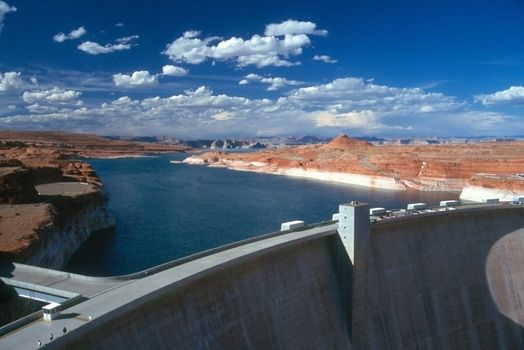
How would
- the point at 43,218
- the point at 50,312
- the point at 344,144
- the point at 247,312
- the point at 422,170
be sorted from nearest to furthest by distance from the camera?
the point at 50,312 < the point at 247,312 < the point at 43,218 < the point at 422,170 < the point at 344,144

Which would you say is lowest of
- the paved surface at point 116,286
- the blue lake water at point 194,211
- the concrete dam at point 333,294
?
the blue lake water at point 194,211

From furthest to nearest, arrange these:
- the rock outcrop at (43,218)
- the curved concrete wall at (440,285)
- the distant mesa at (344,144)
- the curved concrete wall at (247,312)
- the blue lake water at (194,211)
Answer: the distant mesa at (344,144)
the blue lake water at (194,211)
the rock outcrop at (43,218)
the curved concrete wall at (440,285)
the curved concrete wall at (247,312)

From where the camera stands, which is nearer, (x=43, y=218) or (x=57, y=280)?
(x=57, y=280)

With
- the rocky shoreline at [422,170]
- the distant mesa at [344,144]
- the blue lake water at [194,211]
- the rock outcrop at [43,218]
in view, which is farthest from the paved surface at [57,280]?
the distant mesa at [344,144]

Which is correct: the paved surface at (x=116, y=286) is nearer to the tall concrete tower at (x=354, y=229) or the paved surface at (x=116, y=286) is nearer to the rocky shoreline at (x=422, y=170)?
the tall concrete tower at (x=354, y=229)

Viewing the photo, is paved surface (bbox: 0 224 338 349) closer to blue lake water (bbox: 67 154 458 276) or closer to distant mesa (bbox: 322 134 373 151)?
blue lake water (bbox: 67 154 458 276)

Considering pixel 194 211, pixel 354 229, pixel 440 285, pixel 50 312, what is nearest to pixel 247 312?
pixel 354 229

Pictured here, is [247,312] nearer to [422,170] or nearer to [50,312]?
[50,312]

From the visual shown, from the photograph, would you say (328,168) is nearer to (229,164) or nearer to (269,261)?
(229,164)
